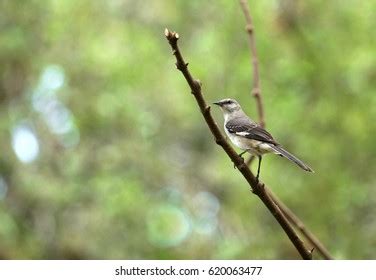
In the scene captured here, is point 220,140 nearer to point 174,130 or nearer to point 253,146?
Answer: point 253,146

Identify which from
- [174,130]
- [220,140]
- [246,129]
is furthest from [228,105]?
[174,130]

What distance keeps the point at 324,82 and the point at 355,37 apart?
0.67 meters

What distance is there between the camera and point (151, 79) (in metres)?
10.8

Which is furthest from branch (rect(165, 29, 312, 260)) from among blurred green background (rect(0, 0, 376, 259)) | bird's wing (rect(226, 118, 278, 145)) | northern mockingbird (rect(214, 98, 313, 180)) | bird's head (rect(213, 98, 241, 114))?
blurred green background (rect(0, 0, 376, 259))

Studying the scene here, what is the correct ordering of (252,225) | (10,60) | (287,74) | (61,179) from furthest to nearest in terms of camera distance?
1. (10,60)
2. (61,179)
3. (252,225)
4. (287,74)

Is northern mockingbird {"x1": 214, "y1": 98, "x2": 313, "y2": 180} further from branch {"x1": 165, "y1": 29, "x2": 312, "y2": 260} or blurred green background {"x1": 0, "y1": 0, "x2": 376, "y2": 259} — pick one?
blurred green background {"x1": 0, "y1": 0, "x2": 376, "y2": 259}

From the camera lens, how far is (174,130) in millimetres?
11258

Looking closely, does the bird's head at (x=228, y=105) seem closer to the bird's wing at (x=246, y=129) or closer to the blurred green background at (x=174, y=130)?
the bird's wing at (x=246, y=129)

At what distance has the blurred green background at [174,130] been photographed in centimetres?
668

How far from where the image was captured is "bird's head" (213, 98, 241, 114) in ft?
9.49

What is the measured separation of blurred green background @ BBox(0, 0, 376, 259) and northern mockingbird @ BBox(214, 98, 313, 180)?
239 cm

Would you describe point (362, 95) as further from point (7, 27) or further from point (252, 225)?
point (7, 27)
